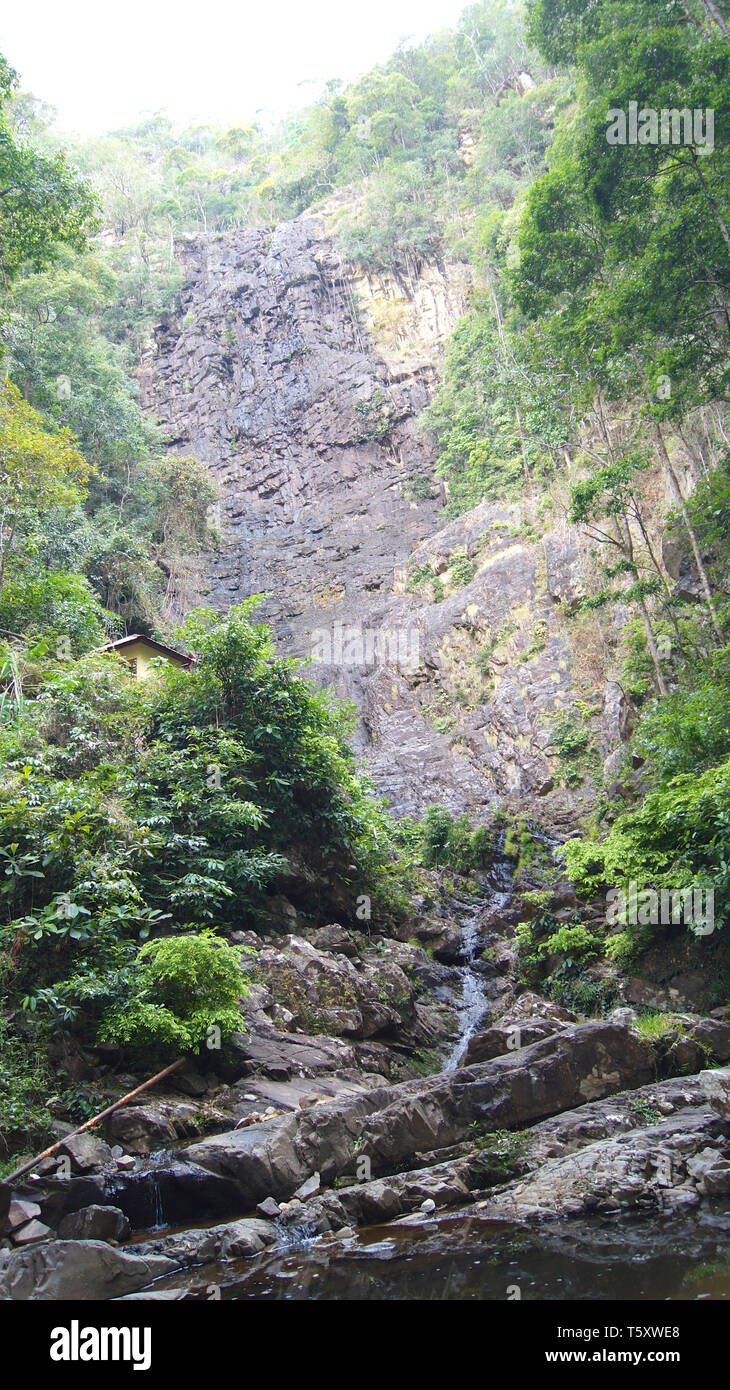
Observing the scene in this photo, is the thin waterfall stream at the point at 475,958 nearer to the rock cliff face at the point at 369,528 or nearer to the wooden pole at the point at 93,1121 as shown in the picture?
the rock cliff face at the point at 369,528

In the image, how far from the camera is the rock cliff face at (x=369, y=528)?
2620cm

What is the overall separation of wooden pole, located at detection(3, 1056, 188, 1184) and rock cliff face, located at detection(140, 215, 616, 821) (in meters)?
14.9

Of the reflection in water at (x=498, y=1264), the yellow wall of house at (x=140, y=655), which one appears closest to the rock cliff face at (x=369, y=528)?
the yellow wall of house at (x=140, y=655)

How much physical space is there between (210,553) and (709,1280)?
35.1 metres

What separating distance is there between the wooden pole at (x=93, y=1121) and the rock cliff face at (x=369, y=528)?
14879 mm

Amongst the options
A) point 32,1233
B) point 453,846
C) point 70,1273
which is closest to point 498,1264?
point 70,1273

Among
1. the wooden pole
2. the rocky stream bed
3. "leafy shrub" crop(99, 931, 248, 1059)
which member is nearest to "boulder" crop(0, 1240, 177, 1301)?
the rocky stream bed

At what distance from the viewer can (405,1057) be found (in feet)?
40.9

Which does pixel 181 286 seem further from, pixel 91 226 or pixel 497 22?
pixel 91 226

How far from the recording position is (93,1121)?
7.57 m

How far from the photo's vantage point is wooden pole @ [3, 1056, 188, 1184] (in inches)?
269

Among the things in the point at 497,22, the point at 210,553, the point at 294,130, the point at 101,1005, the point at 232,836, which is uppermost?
the point at 294,130

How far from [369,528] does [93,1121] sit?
31.4m

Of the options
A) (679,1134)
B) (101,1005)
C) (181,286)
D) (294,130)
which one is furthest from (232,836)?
(294,130)
